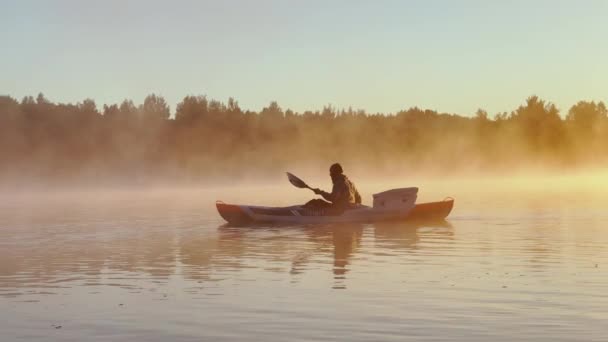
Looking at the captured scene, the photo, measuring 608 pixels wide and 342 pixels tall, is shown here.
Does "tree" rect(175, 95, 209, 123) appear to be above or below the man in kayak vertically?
above

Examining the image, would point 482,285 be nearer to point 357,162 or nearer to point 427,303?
point 427,303

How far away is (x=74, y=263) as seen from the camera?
17.6 meters

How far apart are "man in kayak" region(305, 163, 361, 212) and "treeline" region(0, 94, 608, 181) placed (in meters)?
52.2

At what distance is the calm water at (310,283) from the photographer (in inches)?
420

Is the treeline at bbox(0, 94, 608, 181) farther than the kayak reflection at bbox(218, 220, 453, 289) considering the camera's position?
Yes

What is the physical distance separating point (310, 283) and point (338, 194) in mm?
11625

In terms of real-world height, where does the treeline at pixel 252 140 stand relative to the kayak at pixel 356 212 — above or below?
above

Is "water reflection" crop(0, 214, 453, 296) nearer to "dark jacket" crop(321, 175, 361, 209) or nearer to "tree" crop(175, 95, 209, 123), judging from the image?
"dark jacket" crop(321, 175, 361, 209)

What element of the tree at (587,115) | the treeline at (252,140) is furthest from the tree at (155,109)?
the tree at (587,115)

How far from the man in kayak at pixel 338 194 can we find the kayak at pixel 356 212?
13cm

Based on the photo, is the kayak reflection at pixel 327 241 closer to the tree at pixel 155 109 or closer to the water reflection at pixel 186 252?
the water reflection at pixel 186 252

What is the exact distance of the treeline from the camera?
80312 mm

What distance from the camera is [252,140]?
91.9m

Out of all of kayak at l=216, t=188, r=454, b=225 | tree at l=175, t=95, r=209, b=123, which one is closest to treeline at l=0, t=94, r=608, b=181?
tree at l=175, t=95, r=209, b=123
